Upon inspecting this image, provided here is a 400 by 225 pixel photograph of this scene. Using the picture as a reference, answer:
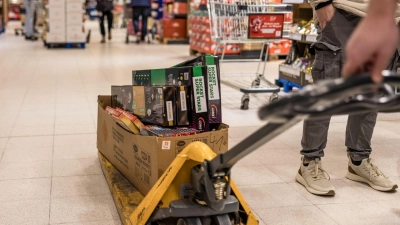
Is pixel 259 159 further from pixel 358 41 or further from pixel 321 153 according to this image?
pixel 358 41

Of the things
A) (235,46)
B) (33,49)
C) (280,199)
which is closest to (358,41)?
(280,199)

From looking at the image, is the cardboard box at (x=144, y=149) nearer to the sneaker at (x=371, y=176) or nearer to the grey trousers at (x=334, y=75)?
the grey trousers at (x=334, y=75)

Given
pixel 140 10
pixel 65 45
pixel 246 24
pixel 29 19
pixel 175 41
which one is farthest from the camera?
pixel 29 19

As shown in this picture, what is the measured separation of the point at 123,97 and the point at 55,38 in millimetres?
8608

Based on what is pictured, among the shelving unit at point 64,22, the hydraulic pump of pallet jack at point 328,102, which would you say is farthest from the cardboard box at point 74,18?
the hydraulic pump of pallet jack at point 328,102

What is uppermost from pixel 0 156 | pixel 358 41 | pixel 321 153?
pixel 358 41

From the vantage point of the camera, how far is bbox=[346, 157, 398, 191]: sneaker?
2.70 metres

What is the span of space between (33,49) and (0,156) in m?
7.97

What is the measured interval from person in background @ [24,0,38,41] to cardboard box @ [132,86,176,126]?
1113 centimetres

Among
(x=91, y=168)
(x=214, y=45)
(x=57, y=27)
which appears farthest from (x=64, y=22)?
(x=91, y=168)

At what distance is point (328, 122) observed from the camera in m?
2.64

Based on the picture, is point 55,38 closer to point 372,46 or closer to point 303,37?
point 303,37

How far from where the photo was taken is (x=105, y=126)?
2.85 m

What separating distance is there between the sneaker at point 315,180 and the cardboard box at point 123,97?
3.11 feet
